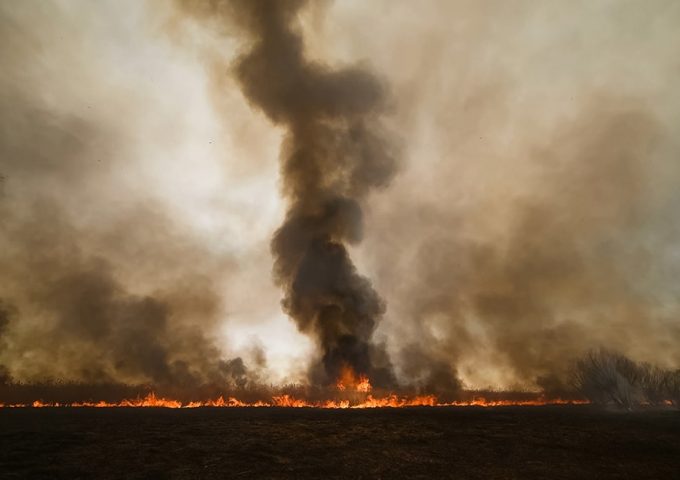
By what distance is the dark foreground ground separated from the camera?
2733 cm

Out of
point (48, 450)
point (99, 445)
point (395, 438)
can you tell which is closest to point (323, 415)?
point (395, 438)

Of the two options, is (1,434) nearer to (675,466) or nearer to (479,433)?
(479,433)

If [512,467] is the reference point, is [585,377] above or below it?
above

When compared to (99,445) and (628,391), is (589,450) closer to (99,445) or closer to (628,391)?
(99,445)

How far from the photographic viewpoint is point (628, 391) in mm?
73688

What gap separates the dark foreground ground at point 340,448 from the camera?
2733 cm

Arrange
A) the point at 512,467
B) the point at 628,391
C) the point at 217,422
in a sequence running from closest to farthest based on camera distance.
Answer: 1. the point at 512,467
2. the point at 217,422
3. the point at 628,391

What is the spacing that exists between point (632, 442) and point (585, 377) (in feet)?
188

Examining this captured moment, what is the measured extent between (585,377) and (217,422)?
3183 inches

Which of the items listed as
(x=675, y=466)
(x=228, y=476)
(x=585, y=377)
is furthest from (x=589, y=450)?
(x=585, y=377)

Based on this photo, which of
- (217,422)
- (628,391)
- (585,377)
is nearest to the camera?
(217,422)

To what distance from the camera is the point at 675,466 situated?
97.6ft

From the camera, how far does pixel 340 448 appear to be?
34469 mm

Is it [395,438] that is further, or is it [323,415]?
[323,415]
